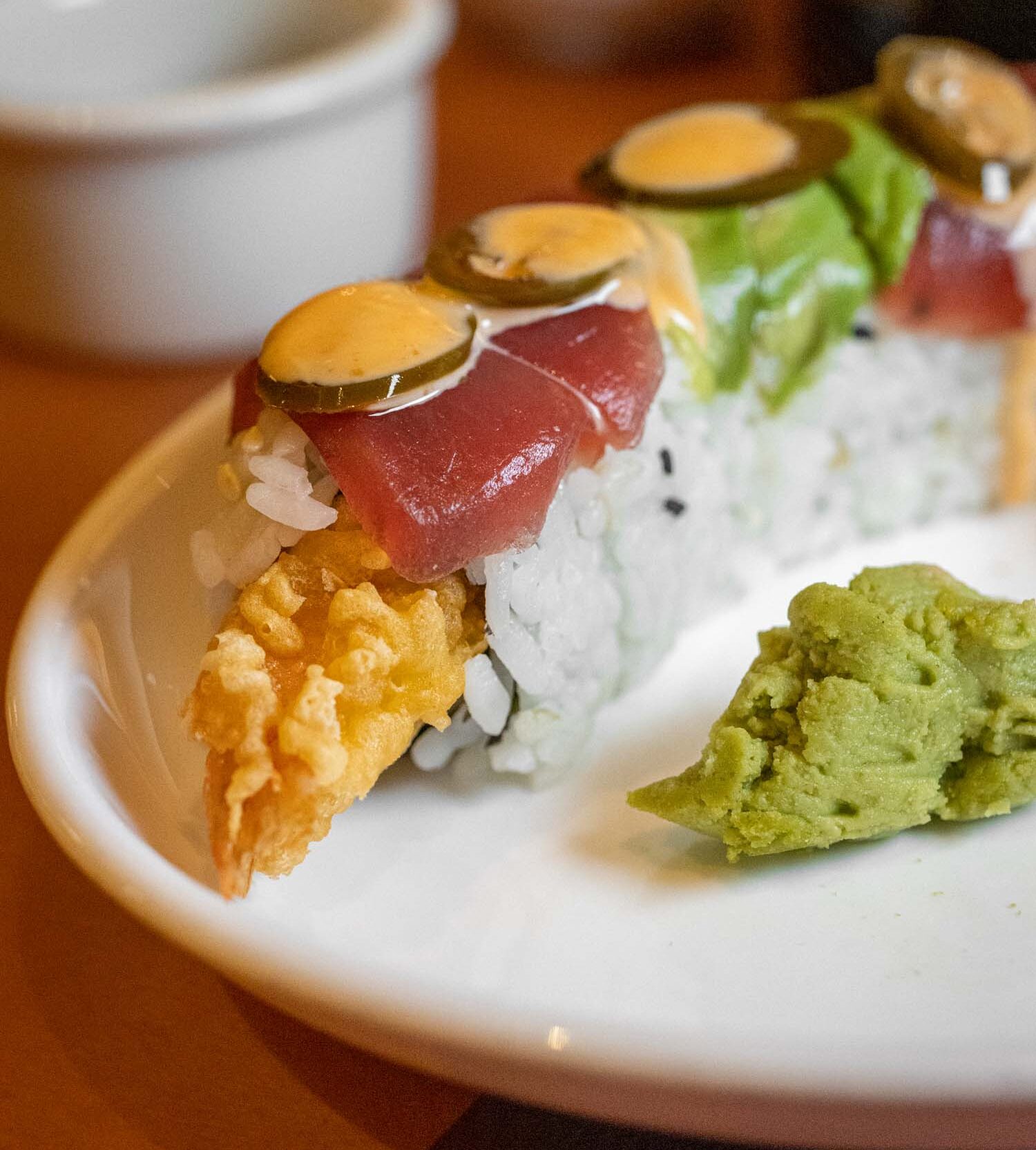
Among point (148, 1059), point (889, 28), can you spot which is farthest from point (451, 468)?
point (889, 28)

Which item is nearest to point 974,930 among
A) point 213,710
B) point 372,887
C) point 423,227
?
point 372,887

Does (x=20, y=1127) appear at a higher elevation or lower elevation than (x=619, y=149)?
lower

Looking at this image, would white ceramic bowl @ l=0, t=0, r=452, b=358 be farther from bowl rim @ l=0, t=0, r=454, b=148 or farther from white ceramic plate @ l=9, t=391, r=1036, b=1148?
white ceramic plate @ l=9, t=391, r=1036, b=1148

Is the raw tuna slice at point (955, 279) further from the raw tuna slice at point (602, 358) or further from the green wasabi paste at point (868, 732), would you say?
the green wasabi paste at point (868, 732)

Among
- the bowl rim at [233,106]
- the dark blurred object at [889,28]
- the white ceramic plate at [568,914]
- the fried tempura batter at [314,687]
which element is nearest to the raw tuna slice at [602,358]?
the fried tempura batter at [314,687]

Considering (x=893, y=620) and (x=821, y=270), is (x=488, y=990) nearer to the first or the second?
(x=893, y=620)

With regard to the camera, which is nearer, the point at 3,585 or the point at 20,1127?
the point at 20,1127

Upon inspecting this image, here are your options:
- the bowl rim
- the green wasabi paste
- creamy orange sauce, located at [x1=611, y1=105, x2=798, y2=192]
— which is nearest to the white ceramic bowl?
the bowl rim
